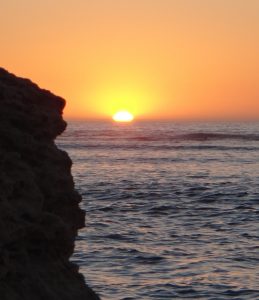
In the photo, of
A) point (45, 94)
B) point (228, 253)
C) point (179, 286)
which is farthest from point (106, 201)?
point (45, 94)

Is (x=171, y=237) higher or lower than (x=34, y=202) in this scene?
lower

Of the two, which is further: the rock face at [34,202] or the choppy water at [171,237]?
the choppy water at [171,237]

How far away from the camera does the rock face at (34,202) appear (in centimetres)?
661

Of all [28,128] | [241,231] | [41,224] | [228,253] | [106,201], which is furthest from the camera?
[106,201]

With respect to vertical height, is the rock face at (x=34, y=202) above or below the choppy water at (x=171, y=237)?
above

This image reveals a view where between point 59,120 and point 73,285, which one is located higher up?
point 59,120

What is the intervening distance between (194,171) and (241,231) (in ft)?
68.5

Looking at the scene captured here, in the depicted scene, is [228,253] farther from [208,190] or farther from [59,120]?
[208,190]

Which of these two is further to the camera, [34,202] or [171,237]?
[171,237]

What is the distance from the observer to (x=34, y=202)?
6.97m

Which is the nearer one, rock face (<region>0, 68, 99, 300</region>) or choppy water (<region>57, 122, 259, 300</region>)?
rock face (<region>0, 68, 99, 300</region>)

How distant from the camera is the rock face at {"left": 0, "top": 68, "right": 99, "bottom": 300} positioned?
21.7ft

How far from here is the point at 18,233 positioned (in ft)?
21.8

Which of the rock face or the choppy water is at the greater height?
the rock face
